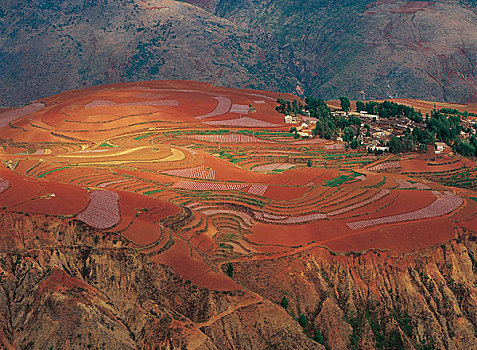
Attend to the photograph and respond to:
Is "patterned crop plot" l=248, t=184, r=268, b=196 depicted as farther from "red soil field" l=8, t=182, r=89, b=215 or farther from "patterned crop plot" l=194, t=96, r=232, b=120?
"patterned crop plot" l=194, t=96, r=232, b=120

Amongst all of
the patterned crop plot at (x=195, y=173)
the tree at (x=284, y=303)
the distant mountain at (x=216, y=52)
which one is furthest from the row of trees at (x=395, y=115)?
the tree at (x=284, y=303)

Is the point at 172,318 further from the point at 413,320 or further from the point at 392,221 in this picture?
the point at 392,221

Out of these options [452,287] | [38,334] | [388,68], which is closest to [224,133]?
[452,287]

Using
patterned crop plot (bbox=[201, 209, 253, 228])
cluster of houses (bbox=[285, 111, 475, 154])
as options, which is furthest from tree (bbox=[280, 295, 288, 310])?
cluster of houses (bbox=[285, 111, 475, 154])

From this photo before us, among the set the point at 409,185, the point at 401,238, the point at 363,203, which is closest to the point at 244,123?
the point at 409,185

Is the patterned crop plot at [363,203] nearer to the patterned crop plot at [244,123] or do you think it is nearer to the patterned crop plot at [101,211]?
the patterned crop plot at [101,211]

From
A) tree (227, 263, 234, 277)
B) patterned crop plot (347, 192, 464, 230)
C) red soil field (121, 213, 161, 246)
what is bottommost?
tree (227, 263, 234, 277)

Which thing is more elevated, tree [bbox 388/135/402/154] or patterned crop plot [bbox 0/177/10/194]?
patterned crop plot [bbox 0/177/10/194]
